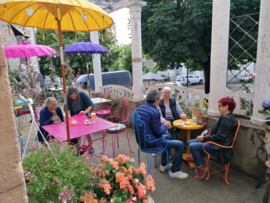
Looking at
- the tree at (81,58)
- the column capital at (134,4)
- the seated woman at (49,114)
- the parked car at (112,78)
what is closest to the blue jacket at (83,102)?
the seated woman at (49,114)

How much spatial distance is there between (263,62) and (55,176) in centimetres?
321

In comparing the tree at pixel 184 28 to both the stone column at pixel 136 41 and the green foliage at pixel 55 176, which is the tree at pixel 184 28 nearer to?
the stone column at pixel 136 41

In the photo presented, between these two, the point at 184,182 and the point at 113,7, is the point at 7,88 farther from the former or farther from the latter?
the point at 113,7

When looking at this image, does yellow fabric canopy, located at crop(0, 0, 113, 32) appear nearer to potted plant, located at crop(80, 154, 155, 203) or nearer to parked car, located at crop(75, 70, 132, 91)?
potted plant, located at crop(80, 154, 155, 203)

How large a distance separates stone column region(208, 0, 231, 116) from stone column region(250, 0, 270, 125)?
61cm

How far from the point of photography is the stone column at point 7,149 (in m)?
→ 0.98

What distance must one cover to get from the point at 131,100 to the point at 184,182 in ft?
10.1

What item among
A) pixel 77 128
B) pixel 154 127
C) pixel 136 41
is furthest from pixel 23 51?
pixel 154 127

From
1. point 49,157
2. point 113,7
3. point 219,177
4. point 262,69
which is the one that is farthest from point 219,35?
point 113,7

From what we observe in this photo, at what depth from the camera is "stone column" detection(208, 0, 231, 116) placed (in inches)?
136

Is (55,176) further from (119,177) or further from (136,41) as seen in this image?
(136,41)

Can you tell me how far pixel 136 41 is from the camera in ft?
17.6

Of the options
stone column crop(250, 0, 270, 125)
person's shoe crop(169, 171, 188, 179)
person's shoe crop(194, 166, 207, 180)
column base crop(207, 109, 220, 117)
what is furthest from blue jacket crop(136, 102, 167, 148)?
stone column crop(250, 0, 270, 125)

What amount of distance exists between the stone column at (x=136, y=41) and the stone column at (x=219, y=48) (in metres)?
2.23
